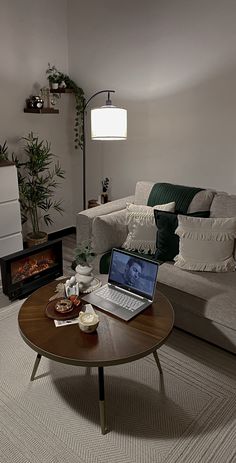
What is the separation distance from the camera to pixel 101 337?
187cm

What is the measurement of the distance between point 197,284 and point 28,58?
2.92 m

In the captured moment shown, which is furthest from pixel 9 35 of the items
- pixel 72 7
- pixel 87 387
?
pixel 87 387

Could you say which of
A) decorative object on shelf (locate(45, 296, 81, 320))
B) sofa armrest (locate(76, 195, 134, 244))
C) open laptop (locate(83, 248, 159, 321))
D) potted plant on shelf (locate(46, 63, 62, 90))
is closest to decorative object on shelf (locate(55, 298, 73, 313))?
decorative object on shelf (locate(45, 296, 81, 320))

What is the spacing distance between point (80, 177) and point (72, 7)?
6.01 ft

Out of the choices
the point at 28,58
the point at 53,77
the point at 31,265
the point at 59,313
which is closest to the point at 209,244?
the point at 59,313

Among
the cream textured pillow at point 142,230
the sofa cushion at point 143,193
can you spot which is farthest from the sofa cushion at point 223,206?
the sofa cushion at point 143,193

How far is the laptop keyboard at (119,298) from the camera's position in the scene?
211 cm

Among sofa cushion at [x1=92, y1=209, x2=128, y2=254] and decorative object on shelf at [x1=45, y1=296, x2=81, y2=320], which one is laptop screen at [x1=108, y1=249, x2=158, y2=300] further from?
sofa cushion at [x1=92, y1=209, x2=128, y2=254]

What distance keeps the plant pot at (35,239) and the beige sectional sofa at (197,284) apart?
1002mm

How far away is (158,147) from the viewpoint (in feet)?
12.1

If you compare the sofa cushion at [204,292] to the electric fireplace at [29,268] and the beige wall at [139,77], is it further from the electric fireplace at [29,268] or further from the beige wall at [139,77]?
the electric fireplace at [29,268]

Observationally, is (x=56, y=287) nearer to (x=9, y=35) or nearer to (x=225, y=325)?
(x=225, y=325)

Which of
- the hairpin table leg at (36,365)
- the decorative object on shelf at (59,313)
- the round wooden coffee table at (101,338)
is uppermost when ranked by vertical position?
the decorative object on shelf at (59,313)

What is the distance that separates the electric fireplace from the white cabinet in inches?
20.5
